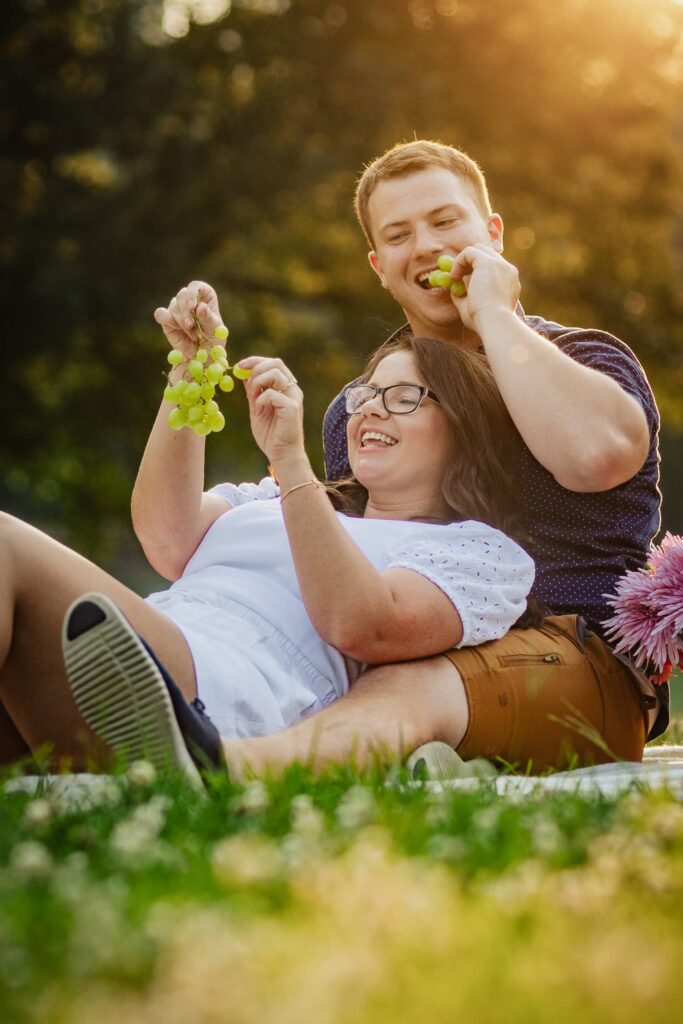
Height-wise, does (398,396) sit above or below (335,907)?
above

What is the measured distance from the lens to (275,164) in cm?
1484

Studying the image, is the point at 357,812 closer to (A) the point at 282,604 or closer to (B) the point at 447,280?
(A) the point at 282,604

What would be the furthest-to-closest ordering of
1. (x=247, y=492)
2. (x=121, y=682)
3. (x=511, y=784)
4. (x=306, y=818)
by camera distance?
(x=247, y=492)
(x=511, y=784)
(x=121, y=682)
(x=306, y=818)

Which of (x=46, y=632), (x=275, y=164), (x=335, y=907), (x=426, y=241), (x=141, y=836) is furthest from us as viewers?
(x=275, y=164)

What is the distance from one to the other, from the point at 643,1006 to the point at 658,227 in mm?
15272

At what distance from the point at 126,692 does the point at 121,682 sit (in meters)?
0.02

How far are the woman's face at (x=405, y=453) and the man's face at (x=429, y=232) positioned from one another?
0.60 metres

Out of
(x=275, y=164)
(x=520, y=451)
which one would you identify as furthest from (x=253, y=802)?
(x=275, y=164)

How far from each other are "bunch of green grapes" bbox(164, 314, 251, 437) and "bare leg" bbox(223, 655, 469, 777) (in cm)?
80

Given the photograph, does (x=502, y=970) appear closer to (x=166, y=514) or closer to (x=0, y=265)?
(x=166, y=514)

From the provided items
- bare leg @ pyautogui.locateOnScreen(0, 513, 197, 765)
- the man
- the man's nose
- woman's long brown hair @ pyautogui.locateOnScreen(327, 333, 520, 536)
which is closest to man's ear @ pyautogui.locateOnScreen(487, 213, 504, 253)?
the man

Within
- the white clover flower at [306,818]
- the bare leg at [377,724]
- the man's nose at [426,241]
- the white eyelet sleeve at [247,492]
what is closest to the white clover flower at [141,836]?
the white clover flower at [306,818]

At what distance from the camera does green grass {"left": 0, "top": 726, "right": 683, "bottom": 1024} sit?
1.29m

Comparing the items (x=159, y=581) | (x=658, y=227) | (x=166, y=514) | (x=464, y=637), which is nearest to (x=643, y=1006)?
(x=464, y=637)
